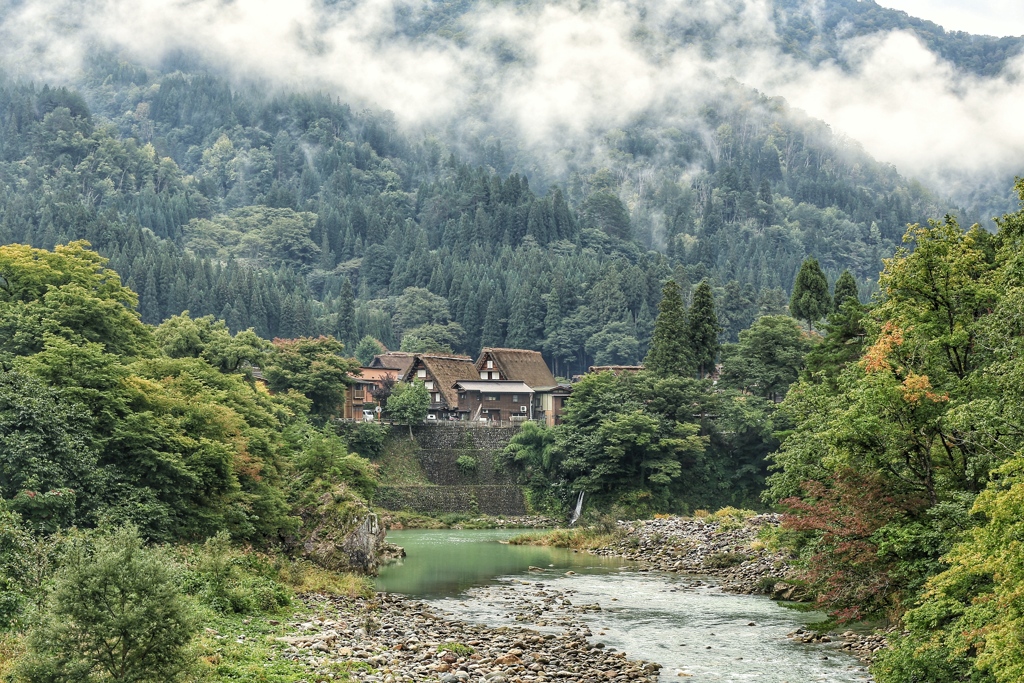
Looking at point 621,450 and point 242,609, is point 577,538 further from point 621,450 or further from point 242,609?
point 242,609

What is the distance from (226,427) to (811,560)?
22648 mm

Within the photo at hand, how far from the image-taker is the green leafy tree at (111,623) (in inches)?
627

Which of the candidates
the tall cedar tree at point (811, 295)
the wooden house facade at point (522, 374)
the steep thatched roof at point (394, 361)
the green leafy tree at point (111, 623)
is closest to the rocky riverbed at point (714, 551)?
the tall cedar tree at point (811, 295)

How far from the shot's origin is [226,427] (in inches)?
1588

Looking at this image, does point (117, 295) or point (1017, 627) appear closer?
point (1017, 627)

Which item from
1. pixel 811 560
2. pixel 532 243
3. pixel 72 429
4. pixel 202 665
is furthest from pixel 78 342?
pixel 532 243

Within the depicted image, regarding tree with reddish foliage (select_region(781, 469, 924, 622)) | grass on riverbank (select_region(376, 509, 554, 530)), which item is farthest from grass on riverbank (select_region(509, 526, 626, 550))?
tree with reddish foliage (select_region(781, 469, 924, 622))

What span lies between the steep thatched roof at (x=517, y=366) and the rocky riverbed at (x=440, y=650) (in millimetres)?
61774

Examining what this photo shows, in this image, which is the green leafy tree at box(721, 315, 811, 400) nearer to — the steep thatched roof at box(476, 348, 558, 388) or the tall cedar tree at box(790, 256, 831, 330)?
the tall cedar tree at box(790, 256, 831, 330)

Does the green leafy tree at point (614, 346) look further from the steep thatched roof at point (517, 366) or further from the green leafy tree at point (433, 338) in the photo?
the steep thatched roof at point (517, 366)

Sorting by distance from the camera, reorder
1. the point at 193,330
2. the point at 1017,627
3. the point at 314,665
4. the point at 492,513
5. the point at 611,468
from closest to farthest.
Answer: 1. the point at 1017,627
2. the point at 314,665
3. the point at 193,330
4. the point at 611,468
5. the point at 492,513

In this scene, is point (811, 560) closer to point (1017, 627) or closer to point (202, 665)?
point (1017, 627)

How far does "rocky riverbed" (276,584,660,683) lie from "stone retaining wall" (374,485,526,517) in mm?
41308

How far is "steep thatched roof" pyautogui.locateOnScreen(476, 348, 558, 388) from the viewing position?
314 ft
